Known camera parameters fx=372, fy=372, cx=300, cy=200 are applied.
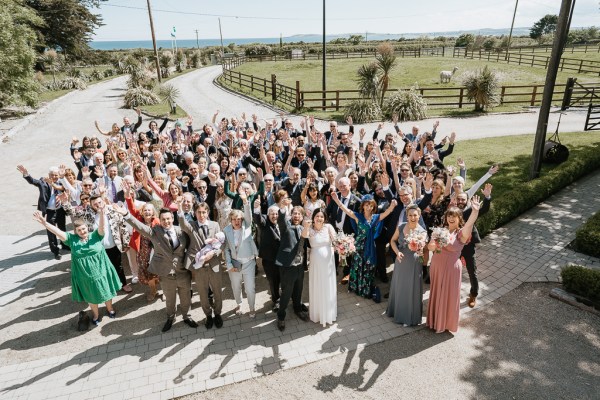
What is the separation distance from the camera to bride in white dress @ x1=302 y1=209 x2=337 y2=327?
18.8 feet

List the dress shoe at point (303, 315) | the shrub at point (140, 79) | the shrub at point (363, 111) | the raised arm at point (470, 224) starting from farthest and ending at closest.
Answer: the shrub at point (140, 79) → the shrub at point (363, 111) → the dress shoe at point (303, 315) → the raised arm at point (470, 224)

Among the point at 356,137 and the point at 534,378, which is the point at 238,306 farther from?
the point at 356,137

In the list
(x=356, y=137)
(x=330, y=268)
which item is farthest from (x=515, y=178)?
(x=330, y=268)

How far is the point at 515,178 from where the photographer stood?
38.8 feet

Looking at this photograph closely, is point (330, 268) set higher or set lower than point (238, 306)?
higher

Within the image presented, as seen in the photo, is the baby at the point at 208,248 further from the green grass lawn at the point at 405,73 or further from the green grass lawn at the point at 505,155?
the green grass lawn at the point at 405,73

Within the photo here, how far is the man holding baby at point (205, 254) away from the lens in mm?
5703

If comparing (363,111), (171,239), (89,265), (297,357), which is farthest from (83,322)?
(363,111)

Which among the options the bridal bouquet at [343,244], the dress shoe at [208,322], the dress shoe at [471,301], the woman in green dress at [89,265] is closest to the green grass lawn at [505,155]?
the dress shoe at [471,301]

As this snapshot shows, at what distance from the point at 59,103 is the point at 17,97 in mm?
6059

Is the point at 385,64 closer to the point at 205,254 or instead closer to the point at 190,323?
the point at 205,254

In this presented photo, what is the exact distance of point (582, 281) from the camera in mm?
6422

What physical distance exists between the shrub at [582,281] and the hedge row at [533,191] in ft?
6.72

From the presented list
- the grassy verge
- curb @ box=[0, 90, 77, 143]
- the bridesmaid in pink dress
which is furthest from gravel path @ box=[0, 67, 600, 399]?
curb @ box=[0, 90, 77, 143]
